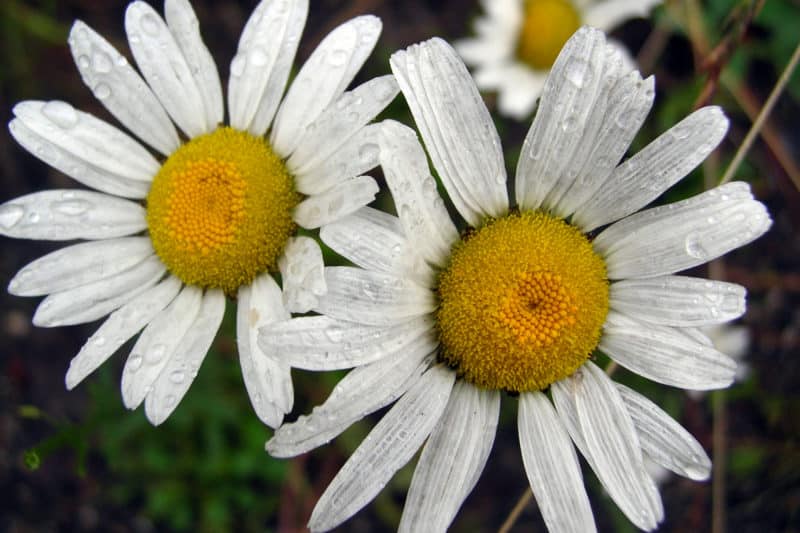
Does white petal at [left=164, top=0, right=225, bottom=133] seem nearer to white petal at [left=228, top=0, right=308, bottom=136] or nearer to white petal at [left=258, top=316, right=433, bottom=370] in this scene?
white petal at [left=228, top=0, right=308, bottom=136]

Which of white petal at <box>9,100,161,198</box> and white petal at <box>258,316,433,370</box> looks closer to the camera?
white petal at <box>258,316,433,370</box>

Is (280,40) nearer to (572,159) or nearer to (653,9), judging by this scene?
(572,159)

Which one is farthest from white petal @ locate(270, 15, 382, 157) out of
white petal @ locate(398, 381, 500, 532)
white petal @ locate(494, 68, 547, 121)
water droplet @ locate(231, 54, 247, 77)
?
white petal @ locate(494, 68, 547, 121)

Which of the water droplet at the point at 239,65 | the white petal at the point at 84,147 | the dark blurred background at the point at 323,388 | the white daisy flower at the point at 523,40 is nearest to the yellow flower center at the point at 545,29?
the white daisy flower at the point at 523,40

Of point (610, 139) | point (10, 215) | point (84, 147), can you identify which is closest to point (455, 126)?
point (610, 139)

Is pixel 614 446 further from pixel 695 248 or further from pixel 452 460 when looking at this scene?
pixel 695 248

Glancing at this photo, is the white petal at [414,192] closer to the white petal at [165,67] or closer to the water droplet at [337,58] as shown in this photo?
the water droplet at [337,58]

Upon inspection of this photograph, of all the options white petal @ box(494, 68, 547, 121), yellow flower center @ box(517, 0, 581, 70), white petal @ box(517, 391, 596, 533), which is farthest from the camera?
yellow flower center @ box(517, 0, 581, 70)
